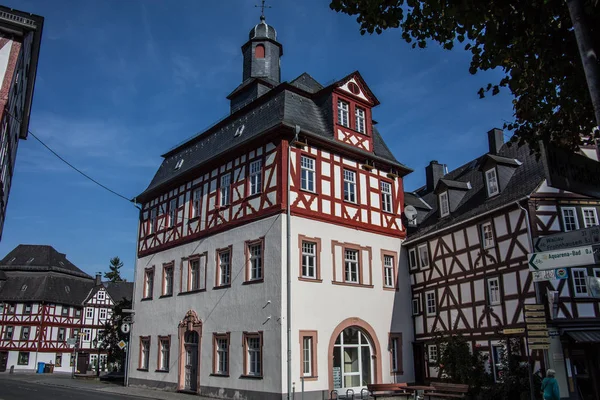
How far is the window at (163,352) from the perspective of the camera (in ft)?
84.5

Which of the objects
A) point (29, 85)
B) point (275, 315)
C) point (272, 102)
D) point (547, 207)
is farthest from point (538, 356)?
point (29, 85)

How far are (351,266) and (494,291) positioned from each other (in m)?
5.82

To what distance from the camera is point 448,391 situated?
18.0 meters

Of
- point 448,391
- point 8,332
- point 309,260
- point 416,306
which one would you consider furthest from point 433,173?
point 8,332

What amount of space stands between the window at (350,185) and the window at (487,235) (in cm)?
561

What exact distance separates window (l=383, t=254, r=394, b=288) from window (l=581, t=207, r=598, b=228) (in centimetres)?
838

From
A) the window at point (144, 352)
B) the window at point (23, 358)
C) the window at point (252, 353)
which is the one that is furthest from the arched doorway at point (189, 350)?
the window at point (23, 358)

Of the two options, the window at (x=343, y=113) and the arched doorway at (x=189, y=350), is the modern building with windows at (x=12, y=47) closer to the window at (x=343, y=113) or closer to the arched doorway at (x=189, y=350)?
the arched doorway at (x=189, y=350)

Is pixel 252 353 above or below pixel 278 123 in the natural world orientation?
below

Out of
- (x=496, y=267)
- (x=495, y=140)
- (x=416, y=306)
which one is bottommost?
(x=416, y=306)

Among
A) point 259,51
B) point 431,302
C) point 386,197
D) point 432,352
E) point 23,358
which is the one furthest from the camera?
point 23,358

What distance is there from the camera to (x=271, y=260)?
20.2 meters

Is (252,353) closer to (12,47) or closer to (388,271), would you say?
(388,271)

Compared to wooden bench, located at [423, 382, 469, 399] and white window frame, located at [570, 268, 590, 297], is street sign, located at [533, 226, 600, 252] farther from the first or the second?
white window frame, located at [570, 268, 590, 297]
